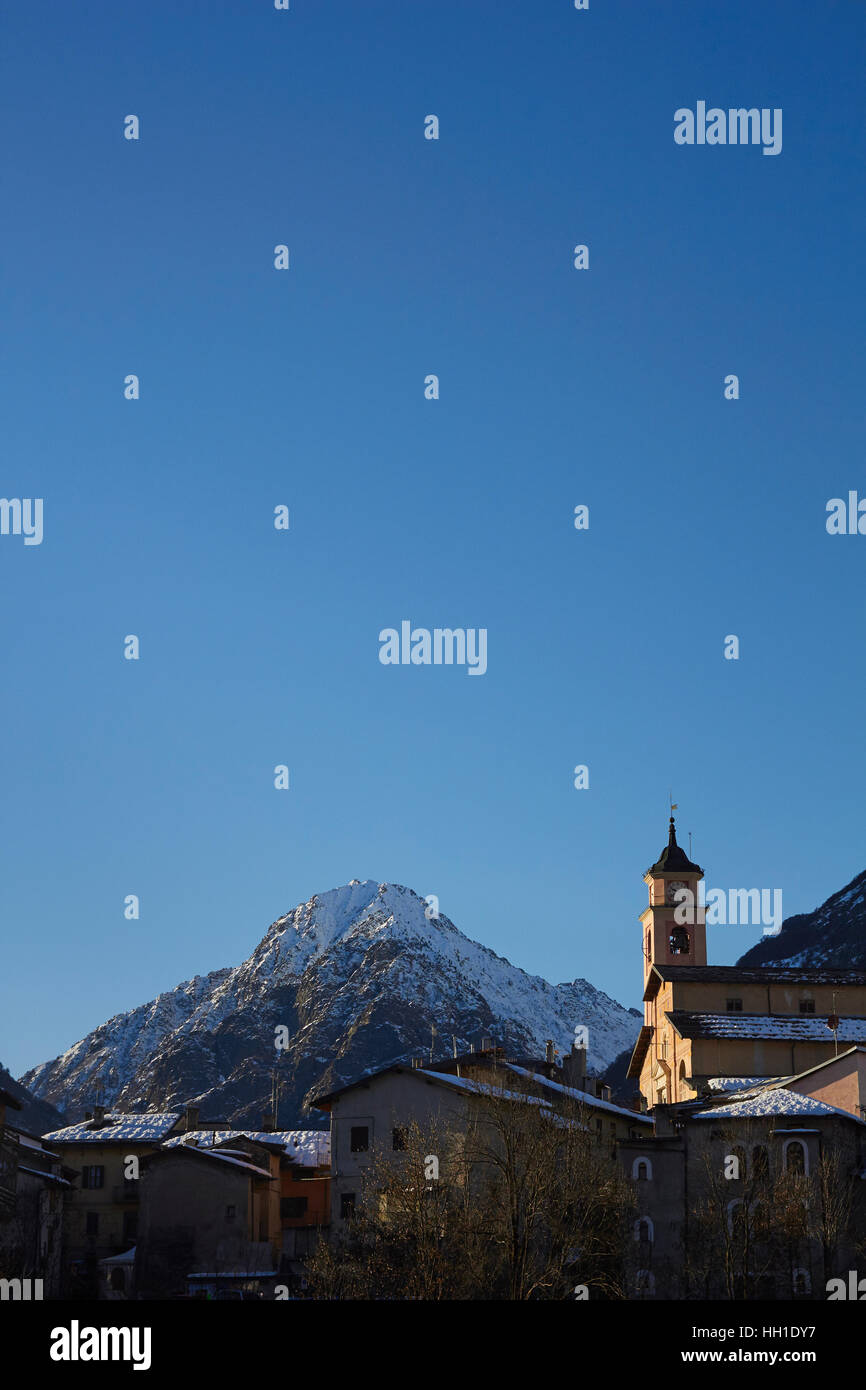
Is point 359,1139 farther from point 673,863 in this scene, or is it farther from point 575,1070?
point 673,863

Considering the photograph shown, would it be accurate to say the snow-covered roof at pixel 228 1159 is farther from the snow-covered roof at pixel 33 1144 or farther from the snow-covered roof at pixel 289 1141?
the snow-covered roof at pixel 33 1144

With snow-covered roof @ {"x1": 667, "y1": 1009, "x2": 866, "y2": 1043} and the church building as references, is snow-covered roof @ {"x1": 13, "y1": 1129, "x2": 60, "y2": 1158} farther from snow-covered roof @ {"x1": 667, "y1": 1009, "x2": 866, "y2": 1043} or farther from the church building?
snow-covered roof @ {"x1": 667, "y1": 1009, "x2": 866, "y2": 1043}

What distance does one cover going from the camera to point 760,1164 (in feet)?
181

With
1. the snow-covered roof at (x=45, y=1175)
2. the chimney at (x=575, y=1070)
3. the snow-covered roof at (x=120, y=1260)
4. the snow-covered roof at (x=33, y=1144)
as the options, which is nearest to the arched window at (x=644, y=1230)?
the chimney at (x=575, y=1070)

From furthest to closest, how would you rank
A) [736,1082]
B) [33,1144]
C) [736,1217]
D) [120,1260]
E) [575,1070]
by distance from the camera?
1. [33,1144]
2. [736,1082]
3. [575,1070]
4. [120,1260]
5. [736,1217]

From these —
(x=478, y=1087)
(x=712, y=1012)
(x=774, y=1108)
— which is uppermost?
(x=712, y=1012)

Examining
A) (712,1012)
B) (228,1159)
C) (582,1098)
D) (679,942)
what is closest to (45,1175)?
(228,1159)

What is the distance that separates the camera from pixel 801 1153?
2185 inches

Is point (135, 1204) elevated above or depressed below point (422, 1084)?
below

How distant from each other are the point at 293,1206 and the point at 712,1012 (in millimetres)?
24739

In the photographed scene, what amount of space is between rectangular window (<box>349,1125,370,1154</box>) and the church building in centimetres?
1838
